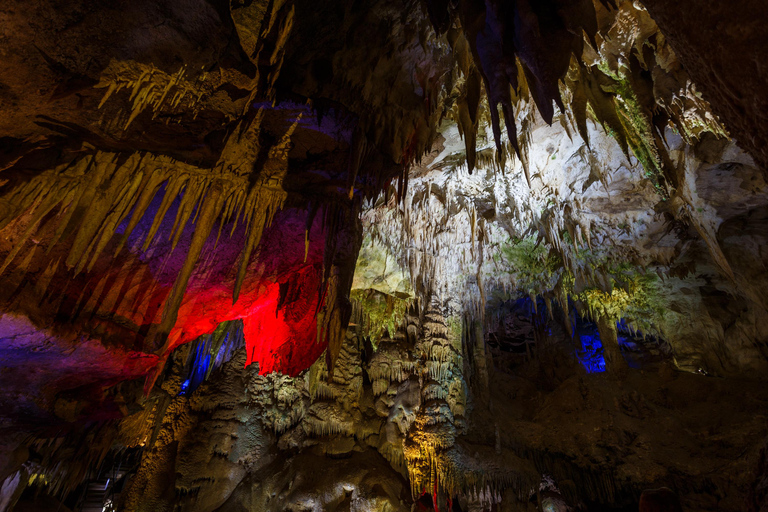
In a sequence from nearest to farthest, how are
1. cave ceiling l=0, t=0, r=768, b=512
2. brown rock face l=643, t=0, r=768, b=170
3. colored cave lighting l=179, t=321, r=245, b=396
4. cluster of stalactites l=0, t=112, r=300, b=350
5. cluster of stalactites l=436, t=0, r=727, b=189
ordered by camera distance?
brown rock face l=643, t=0, r=768, b=170 < cluster of stalactites l=436, t=0, r=727, b=189 < cave ceiling l=0, t=0, r=768, b=512 < cluster of stalactites l=0, t=112, r=300, b=350 < colored cave lighting l=179, t=321, r=245, b=396

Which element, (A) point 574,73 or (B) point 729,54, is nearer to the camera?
(B) point 729,54

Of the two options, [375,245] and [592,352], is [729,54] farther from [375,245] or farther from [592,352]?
[592,352]

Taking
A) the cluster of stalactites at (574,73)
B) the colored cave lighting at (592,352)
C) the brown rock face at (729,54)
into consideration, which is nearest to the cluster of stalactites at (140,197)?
the cluster of stalactites at (574,73)

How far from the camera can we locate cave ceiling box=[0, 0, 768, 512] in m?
2.89

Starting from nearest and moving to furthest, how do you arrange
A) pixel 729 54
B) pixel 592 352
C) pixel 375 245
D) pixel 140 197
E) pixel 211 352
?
pixel 729 54, pixel 140 197, pixel 375 245, pixel 211 352, pixel 592 352

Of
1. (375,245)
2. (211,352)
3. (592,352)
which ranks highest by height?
(375,245)

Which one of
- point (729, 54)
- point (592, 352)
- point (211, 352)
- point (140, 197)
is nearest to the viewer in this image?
point (729, 54)

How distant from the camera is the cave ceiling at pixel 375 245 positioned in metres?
2.89

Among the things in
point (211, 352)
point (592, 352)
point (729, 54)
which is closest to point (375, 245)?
point (211, 352)

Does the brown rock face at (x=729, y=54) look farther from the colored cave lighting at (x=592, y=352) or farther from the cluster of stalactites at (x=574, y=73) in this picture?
the colored cave lighting at (x=592, y=352)

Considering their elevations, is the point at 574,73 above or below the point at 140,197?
above

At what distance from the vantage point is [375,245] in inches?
287

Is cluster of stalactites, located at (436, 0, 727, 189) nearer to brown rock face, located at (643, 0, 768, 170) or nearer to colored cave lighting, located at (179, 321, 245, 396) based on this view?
brown rock face, located at (643, 0, 768, 170)

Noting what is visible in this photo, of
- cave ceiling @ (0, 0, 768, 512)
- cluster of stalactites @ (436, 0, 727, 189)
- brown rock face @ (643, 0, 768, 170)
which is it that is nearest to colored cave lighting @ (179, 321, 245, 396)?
cave ceiling @ (0, 0, 768, 512)
